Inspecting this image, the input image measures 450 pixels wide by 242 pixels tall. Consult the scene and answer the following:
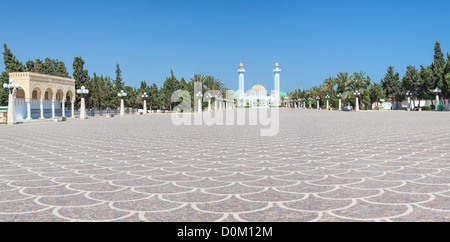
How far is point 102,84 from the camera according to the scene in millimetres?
58062

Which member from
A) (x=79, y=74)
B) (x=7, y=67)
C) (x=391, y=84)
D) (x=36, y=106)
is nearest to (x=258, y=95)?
(x=391, y=84)

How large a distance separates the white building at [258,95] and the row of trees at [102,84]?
7014cm

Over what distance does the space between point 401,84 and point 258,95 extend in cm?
8650

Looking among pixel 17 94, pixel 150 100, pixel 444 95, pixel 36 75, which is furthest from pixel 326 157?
pixel 150 100

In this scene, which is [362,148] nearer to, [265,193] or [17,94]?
[265,193]

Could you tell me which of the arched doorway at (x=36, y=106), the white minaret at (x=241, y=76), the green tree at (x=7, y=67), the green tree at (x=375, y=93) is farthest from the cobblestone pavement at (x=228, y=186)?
the white minaret at (x=241, y=76)

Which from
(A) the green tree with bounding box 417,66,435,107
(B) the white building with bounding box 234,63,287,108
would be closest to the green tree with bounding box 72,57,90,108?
(A) the green tree with bounding box 417,66,435,107

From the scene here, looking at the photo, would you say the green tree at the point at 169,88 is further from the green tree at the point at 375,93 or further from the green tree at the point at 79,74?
the green tree at the point at 375,93

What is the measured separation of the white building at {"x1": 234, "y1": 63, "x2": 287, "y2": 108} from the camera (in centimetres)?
14331

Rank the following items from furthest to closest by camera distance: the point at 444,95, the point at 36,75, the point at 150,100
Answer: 1. the point at 150,100
2. the point at 444,95
3. the point at 36,75

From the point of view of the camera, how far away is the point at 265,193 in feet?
14.1

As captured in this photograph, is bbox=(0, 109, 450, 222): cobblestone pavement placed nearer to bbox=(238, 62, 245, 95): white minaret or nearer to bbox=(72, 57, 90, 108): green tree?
bbox=(72, 57, 90, 108): green tree
